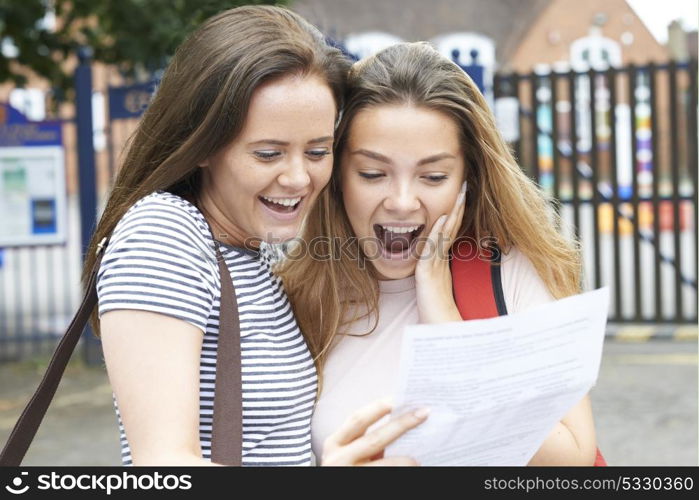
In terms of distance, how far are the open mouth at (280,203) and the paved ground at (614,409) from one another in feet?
12.1

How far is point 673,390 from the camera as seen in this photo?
6590mm

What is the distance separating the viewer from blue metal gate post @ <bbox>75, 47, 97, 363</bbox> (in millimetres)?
7234

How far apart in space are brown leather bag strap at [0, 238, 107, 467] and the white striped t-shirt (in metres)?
0.09

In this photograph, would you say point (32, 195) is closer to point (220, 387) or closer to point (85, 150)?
point (85, 150)

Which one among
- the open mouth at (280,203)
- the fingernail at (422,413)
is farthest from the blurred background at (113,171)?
the fingernail at (422,413)

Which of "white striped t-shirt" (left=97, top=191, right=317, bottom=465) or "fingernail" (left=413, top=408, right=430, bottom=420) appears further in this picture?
"white striped t-shirt" (left=97, top=191, right=317, bottom=465)

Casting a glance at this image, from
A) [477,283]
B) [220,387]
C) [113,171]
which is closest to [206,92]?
[220,387]

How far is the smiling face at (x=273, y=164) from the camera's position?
5.98 ft

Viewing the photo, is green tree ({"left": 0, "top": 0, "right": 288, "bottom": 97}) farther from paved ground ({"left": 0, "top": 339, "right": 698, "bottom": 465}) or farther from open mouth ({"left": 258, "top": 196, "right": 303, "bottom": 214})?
open mouth ({"left": 258, "top": 196, "right": 303, "bottom": 214})

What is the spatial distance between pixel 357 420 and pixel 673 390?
5.54m

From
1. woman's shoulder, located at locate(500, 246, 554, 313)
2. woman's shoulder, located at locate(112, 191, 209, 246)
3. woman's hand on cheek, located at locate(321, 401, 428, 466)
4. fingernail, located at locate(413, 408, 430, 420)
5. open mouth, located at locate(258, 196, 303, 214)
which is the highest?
open mouth, located at locate(258, 196, 303, 214)

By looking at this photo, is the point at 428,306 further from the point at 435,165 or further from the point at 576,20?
the point at 576,20

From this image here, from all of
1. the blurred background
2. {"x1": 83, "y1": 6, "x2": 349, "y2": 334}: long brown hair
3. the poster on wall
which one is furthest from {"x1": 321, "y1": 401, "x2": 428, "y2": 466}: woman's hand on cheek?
the poster on wall
